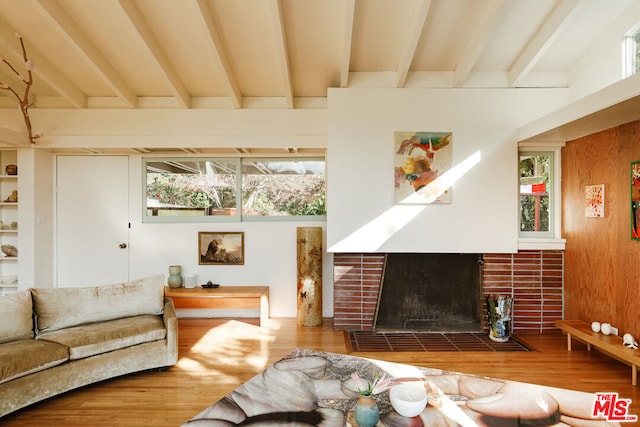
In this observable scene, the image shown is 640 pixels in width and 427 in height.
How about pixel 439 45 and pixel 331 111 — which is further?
pixel 331 111

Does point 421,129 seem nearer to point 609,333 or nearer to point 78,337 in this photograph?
point 609,333

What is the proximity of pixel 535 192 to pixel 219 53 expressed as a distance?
155 inches

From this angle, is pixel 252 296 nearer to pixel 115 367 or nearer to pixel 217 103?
pixel 115 367

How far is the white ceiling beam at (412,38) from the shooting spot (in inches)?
119

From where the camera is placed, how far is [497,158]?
165 inches

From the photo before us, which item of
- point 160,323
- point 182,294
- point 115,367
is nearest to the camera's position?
point 115,367

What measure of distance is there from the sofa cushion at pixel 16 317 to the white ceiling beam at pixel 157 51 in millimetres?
2444

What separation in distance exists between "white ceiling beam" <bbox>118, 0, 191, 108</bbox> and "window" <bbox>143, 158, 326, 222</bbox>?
3.41ft

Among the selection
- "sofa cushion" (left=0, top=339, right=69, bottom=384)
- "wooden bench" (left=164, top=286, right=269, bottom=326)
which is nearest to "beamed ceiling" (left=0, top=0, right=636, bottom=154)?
"wooden bench" (left=164, top=286, right=269, bottom=326)

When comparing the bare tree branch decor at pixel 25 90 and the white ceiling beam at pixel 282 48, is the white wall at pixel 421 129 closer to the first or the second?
the white ceiling beam at pixel 282 48

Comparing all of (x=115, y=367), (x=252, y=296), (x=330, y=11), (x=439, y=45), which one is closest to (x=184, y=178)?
(x=252, y=296)

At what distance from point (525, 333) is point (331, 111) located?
3515 mm

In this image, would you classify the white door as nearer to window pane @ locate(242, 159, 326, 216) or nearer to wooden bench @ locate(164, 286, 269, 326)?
wooden bench @ locate(164, 286, 269, 326)

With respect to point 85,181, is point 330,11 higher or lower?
higher
